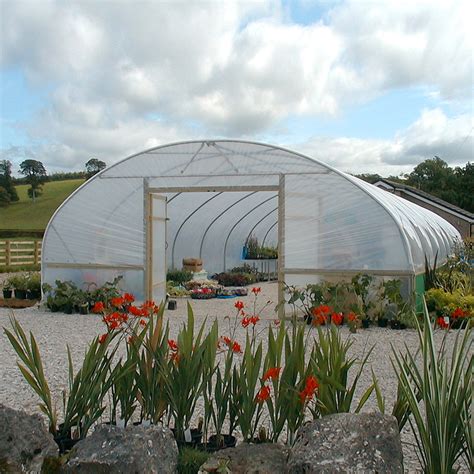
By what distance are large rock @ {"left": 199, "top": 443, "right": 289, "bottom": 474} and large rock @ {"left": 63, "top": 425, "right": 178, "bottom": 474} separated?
0.21m

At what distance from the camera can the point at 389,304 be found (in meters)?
8.88

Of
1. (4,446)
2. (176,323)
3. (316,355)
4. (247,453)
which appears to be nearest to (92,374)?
(4,446)

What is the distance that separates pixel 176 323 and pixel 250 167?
2991 mm

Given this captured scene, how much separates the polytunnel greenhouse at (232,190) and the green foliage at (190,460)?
646cm

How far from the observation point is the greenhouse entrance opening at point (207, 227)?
35.3 feet

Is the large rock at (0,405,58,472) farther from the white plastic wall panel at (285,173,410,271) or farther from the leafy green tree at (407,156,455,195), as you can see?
the leafy green tree at (407,156,455,195)

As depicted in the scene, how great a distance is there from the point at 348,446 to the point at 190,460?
35.9 inches

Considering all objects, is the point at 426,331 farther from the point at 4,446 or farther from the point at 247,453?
the point at 4,446

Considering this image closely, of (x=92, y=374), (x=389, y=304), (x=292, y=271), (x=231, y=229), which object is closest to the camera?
(x=92, y=374)

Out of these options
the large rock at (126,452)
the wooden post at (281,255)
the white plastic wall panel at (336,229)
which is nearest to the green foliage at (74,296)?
the wooden post at (281,255)

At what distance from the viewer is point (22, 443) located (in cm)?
312

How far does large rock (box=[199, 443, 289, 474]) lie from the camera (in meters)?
2.96

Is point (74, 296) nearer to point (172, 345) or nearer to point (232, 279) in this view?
point (232, 279)

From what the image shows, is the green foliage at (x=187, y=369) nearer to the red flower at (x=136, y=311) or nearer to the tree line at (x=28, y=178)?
the red flower at (x=136, y=311)
